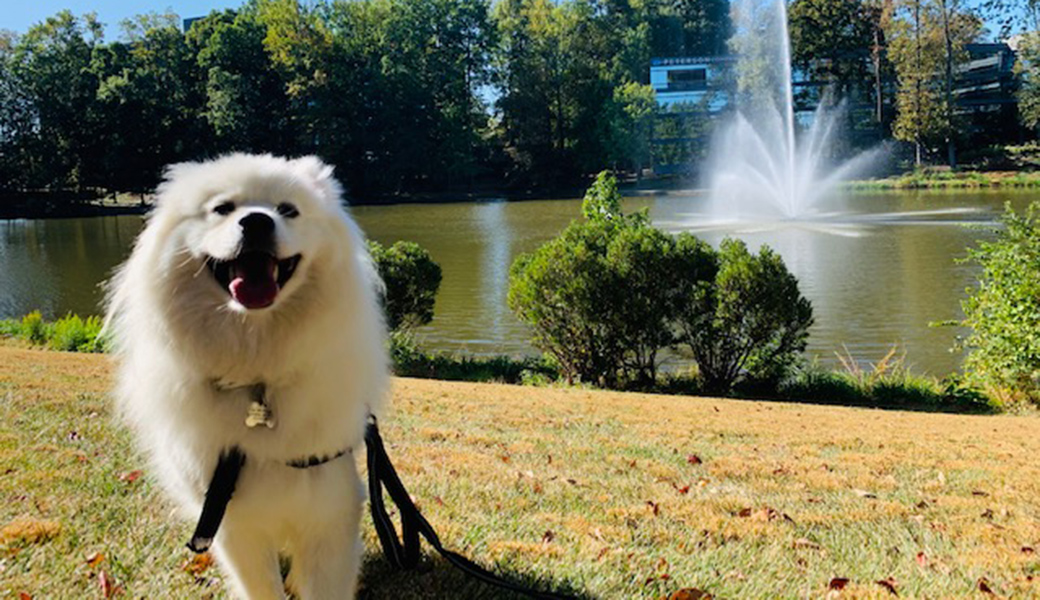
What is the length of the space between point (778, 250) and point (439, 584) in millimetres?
23851

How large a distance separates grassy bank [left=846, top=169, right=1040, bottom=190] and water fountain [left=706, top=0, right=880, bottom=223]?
278cm

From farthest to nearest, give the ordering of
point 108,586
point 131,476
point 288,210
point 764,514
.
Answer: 1. point 764,514
2. point 131,476
3. point 108,586
4. point 288,210

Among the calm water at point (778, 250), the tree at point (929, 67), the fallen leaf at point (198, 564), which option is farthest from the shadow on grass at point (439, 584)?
the tree at point (929, 67)

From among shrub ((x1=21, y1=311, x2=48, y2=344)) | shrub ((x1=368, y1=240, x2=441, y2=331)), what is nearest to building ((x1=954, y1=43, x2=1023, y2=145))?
shrub ((x1=368, y1=240, x2=441, y2=331))

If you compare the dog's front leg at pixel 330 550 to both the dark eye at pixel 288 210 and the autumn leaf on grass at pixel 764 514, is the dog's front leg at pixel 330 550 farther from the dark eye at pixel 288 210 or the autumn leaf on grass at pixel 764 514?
the autumn leaf on grass at pixel 764 514

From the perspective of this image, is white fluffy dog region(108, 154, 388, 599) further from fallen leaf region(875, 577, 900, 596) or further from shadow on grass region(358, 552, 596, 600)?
fallen leaf region(875, 577, 900, 596)

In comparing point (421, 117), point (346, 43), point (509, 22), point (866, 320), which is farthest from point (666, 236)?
point (509, 22)

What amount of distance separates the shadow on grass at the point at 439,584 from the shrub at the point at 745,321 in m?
10.3

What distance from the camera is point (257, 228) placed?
204 cm

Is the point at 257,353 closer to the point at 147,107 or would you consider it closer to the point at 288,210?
the point at 288,210

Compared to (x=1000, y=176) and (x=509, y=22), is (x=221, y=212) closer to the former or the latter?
(x=1000, y=176)

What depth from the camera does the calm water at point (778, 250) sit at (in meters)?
15.7

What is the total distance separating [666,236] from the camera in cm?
1334

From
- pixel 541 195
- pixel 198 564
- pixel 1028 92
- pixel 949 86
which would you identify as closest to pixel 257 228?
pixel 198 564
